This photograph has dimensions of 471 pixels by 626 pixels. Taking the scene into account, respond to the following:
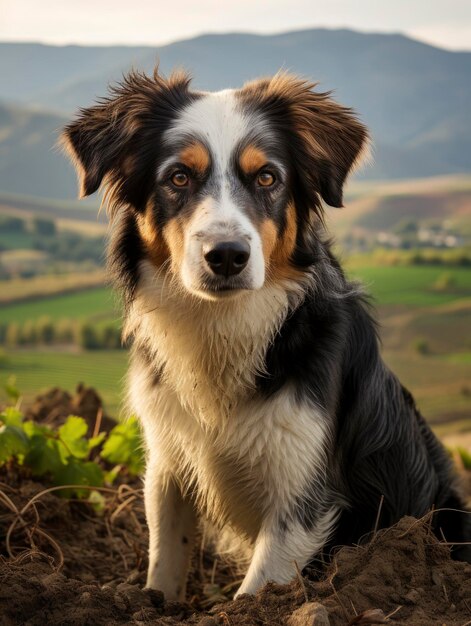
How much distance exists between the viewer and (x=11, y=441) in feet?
12.7

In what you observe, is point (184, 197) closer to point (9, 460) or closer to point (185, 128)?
point (185, 128)

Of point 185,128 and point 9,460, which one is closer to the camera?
point 185,128

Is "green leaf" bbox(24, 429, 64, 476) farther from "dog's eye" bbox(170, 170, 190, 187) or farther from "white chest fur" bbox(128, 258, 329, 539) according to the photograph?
"dog's eye" bbox(170, 170, 190, 187)

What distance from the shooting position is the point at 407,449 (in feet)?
12.2

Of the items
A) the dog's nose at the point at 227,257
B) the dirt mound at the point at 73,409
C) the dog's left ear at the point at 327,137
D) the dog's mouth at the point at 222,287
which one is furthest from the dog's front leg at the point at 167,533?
the dirt mound at the point at 73,409

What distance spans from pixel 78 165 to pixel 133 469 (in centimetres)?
200

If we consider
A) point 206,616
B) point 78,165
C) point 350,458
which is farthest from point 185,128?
point 206,616

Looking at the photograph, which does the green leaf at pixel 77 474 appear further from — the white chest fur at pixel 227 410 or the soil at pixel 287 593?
the white chest fur at pixel 227 410

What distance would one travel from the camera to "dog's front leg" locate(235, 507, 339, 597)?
3.26 m

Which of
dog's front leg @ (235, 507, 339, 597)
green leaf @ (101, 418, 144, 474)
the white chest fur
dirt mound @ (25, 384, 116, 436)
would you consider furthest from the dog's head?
dirt mound @ (25, 384, 116, 436)

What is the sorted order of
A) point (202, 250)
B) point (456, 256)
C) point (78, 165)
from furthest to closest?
point (456, 256) < point (78, 165) < point (202, 250)

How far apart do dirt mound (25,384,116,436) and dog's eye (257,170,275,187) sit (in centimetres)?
272

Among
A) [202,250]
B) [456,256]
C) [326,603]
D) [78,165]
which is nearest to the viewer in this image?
[326,603]

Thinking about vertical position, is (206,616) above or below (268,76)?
below
